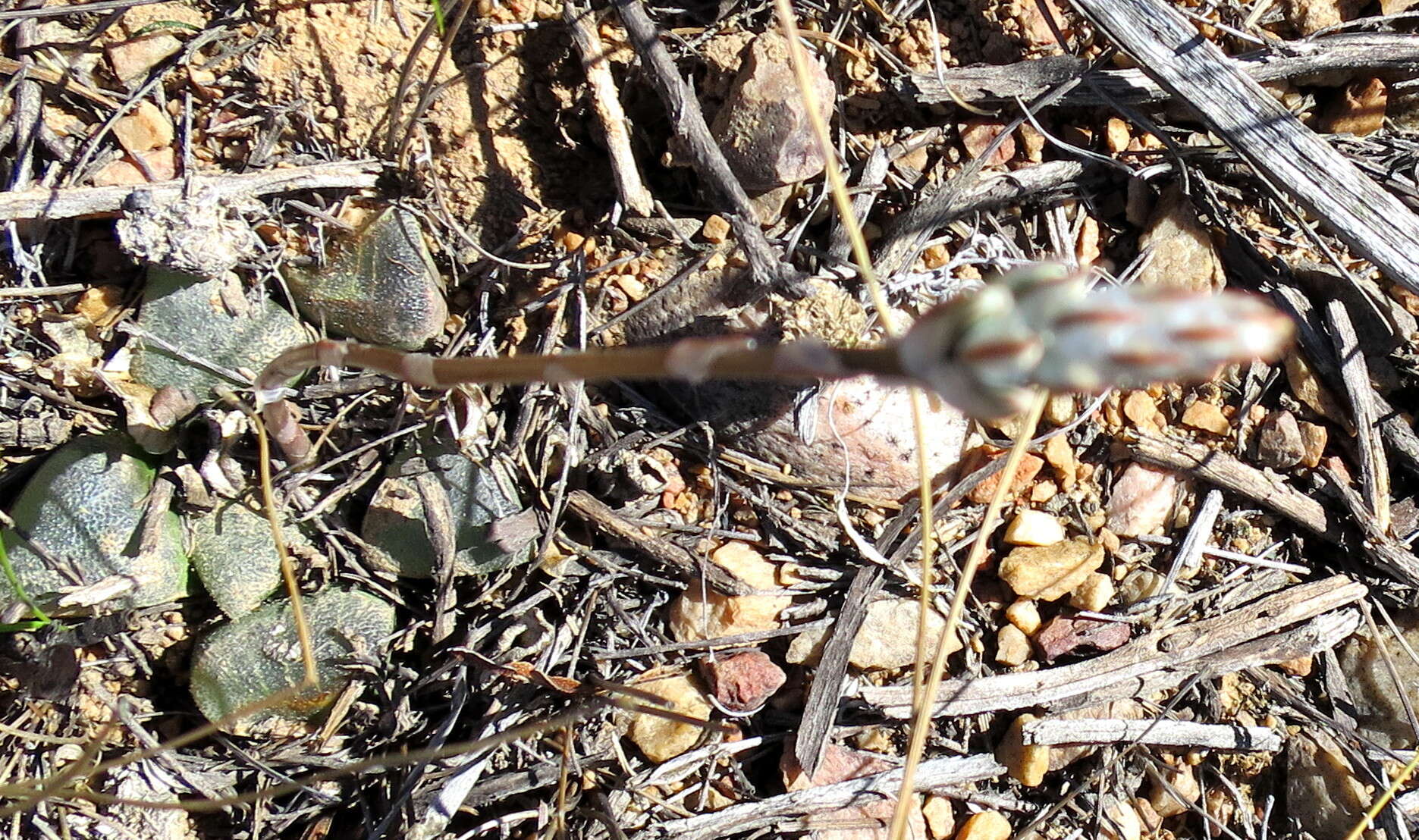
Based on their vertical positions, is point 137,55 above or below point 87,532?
above

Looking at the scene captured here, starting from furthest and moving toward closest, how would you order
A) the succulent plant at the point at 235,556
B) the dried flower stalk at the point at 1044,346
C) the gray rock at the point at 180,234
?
the succulent plant at the point at 235,556, the gray rock at the point at 180,234, the dried flower stalk at the point at 1044,346

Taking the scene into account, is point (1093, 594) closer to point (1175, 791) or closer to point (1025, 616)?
point (1025, 616)

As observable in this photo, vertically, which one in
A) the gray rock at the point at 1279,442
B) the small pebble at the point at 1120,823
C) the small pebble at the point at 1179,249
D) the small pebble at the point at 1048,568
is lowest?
the small pebble at the point at 1120,823

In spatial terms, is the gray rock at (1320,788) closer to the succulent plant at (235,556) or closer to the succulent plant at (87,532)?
the succulent plant at (235,556)

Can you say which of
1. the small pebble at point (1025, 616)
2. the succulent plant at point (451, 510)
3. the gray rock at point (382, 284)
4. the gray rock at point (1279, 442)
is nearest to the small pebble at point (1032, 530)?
the small pebble at point (1025, 616)

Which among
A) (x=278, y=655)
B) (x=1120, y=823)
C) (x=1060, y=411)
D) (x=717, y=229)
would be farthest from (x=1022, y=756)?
(x=278, y=655)

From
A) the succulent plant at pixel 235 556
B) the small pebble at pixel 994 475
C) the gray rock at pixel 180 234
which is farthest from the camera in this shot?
the small pebble at pixel 994 475

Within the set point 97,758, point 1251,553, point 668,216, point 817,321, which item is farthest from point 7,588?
point 1251,553
